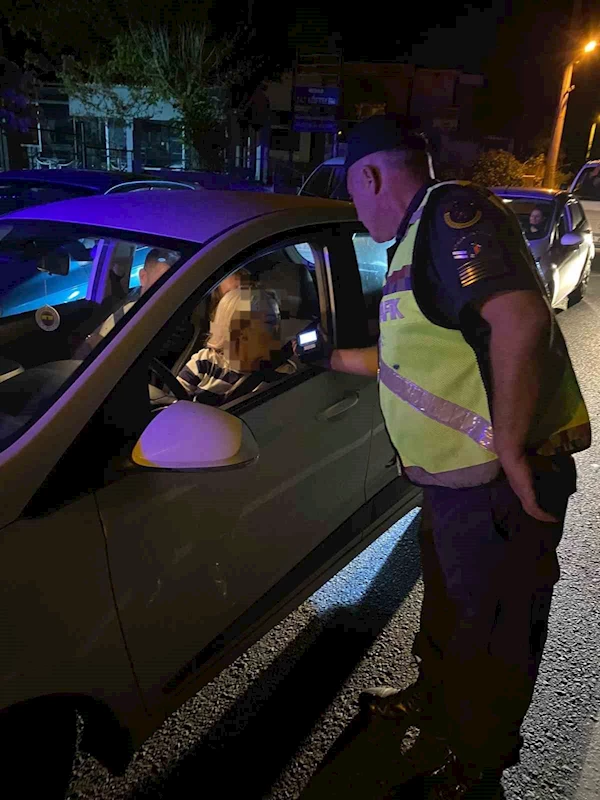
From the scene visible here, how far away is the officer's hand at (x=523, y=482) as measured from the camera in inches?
66.5

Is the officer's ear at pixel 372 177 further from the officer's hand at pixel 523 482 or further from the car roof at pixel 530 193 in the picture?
the car roof at pixel 530 193

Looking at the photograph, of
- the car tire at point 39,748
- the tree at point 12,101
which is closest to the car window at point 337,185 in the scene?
the tree at point 12,101

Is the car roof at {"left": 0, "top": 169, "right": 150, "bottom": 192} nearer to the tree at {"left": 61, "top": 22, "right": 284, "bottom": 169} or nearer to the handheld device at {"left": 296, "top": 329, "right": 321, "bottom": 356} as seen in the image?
the handheld device at {"left": 296, "top": 329, "right": 321, "bottom": 356}

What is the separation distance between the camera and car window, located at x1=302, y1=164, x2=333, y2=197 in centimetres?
Answer: 898

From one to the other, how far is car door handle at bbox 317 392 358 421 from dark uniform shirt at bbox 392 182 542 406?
0.80m

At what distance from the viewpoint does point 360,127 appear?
6.08 feet

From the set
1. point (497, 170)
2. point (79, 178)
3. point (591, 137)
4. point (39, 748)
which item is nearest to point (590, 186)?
point (497, 170)

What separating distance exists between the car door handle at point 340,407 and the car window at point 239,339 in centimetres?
18

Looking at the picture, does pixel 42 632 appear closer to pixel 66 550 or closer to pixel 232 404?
pixel 66 550

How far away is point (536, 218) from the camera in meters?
7.54

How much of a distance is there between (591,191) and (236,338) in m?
14.3

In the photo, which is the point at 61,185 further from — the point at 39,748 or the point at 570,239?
the point at 39,748

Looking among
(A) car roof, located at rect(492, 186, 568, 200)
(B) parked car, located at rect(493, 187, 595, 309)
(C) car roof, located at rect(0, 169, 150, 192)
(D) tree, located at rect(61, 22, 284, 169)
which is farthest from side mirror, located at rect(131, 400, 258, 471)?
(D) tree, located at rect(61, 22, 284, 169)

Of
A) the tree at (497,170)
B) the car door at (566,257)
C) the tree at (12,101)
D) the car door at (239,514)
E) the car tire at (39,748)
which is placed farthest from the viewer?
the tree at (497,170)
